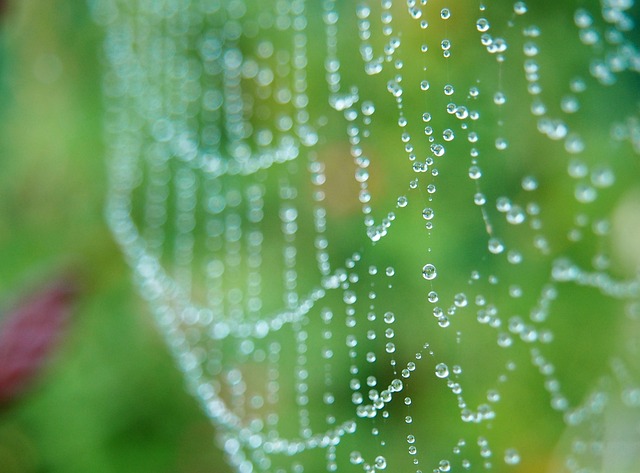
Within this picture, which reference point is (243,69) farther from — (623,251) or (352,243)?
(623,251)

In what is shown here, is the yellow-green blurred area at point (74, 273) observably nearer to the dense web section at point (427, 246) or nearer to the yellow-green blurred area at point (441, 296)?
the yellow-green blurred area at point (441, 296)

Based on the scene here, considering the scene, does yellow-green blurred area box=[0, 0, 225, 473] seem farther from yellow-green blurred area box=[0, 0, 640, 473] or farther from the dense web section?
the dense web section

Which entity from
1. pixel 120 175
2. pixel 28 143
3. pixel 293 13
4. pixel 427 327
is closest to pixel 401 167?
pixel 427 327

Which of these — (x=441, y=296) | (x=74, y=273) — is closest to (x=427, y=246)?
(x=441, y=296)

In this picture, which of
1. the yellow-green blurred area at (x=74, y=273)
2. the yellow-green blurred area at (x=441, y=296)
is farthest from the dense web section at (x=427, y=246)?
the yellow-green blurred area at (x=74, y=273)

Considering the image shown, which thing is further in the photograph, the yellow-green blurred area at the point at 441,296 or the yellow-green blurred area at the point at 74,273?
the yellow-green blurred area at the point at 74,273

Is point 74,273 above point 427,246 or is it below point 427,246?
above

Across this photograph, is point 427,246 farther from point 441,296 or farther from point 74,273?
point 74,273

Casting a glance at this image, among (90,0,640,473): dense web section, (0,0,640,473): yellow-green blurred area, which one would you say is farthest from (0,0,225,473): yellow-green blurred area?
(90,0,640,473): dense web section

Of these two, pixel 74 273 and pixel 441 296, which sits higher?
pixel 74 273
